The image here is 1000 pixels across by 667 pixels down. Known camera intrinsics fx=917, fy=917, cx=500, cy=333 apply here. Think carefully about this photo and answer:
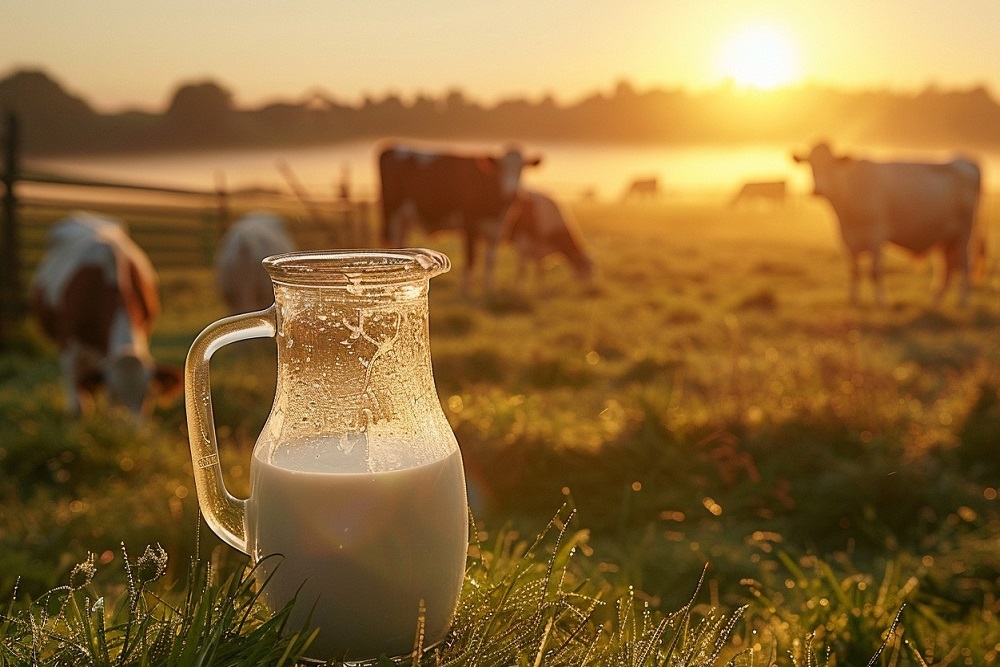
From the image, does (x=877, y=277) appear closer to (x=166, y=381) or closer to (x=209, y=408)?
(x=166, y=381)

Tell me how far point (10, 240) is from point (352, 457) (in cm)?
1130

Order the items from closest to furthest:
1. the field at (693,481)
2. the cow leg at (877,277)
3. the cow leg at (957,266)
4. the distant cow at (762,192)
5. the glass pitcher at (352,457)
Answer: the glass pitcher at (352,457)
the field at (693,481)
the cow leg at (877,277)
the cow leg at (957,266)
the distant cow at (762,192)

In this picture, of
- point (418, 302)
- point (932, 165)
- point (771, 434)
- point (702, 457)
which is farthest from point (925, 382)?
point (932, 165)

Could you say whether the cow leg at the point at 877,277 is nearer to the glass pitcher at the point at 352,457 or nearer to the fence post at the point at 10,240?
the fence post at the point at 10,240

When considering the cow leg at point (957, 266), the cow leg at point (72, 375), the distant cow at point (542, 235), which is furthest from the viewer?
the distant cow at point (542, 235)

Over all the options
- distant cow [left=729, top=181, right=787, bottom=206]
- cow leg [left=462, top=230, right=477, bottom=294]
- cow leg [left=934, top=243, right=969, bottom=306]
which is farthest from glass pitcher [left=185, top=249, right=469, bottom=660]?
distant cow [left=729, top=181, right=787, bottom=206]

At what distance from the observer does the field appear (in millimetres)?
2936

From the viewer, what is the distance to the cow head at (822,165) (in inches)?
513

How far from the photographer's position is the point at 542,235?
15.7 m

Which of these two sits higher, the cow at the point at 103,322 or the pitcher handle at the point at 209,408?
the pitcher handle at the point at 209,408

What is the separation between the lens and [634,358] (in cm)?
780

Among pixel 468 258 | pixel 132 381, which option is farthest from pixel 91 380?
pixel 468 258

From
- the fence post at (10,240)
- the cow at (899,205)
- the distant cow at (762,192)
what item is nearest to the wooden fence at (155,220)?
the fence post at (10,240)

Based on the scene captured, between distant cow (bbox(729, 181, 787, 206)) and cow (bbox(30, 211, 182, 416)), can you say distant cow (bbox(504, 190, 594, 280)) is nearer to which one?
cow (bbox(30, 211, 182, 416))
